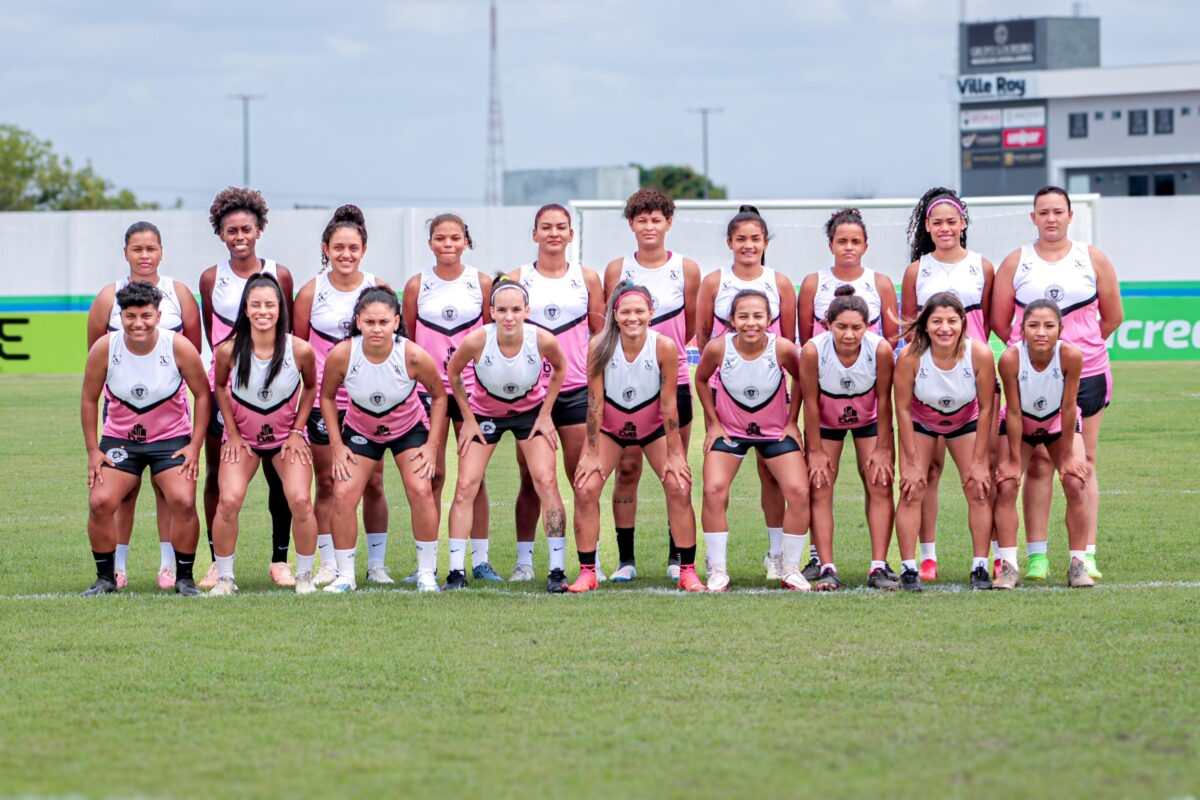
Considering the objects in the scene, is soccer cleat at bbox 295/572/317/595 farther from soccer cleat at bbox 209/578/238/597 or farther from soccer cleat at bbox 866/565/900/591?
soccer cleat at bbox 866/565/900/591

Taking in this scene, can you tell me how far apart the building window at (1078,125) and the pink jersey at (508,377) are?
74.8 metres

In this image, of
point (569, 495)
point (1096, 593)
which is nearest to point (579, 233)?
point (569, 495)

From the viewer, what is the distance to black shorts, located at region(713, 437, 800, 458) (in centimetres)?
723

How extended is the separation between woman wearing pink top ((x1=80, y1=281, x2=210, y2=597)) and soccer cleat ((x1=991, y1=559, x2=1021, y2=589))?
371 cm

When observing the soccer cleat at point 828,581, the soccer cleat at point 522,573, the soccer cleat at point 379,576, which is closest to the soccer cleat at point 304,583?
the soccer cleat at point 379,576

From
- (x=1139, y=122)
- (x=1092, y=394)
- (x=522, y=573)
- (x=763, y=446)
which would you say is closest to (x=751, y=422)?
(x=763, y=446)

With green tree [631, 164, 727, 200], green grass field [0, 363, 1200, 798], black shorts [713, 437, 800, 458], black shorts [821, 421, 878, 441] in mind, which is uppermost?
green tree [631, 164, 727, 200]

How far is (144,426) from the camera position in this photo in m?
7.20

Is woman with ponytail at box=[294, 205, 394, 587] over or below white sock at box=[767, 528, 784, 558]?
over

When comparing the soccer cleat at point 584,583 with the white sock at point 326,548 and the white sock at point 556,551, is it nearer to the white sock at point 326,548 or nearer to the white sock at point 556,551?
the white sock at point 556,551

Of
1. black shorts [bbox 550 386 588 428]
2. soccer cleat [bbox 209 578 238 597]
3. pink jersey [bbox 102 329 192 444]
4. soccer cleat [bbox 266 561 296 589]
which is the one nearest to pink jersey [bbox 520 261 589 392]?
black shorts [bbox 550 386 588 428]

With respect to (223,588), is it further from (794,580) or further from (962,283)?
(962,283)

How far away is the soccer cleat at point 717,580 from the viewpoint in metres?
7.14

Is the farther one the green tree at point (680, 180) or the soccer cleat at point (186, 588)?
the green tree at point (680, 180)
